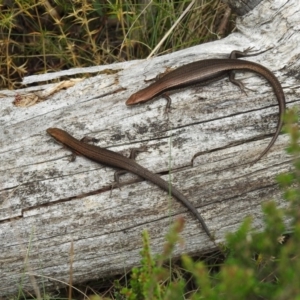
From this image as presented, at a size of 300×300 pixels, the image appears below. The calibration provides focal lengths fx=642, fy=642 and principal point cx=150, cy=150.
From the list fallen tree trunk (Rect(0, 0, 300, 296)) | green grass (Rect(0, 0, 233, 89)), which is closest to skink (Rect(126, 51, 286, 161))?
fallen tree trunk (Rect(0, 0, 300, 296))

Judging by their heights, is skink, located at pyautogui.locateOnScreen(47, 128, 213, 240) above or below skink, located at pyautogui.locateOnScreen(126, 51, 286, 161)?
below

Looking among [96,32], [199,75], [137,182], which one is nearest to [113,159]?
[137,182]

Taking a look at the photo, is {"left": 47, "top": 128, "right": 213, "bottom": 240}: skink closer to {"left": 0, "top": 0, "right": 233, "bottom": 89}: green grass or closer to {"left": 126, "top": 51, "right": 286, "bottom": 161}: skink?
{"left": 126, "top": 51, "right": 286, "bottom": 161}: skink

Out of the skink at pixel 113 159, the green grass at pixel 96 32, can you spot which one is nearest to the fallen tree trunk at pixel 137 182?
the skink at pixel 113 159

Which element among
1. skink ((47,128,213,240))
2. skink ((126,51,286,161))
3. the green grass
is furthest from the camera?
the green grass

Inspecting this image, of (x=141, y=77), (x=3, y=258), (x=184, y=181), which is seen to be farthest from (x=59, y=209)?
(x=141, y=77)

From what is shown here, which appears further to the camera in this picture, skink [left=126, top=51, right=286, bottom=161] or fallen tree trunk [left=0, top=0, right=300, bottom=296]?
skink [left=126, top=51, right=286, bottom=161]

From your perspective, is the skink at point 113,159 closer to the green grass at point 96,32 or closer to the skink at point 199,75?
the skink at point 199,75

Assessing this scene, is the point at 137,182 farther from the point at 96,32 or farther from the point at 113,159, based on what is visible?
the point at 96,32
